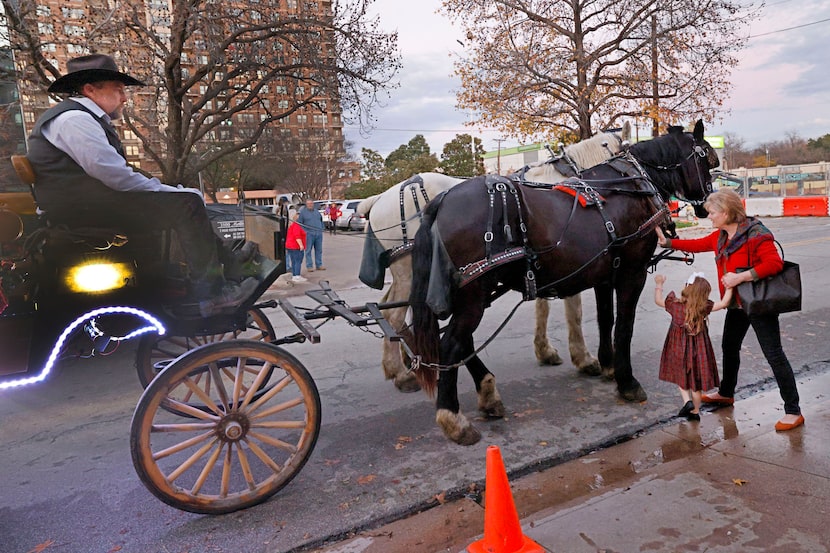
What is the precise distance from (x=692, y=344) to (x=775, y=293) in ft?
2.20

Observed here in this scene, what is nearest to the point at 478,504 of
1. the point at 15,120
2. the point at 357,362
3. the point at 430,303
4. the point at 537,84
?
the point at 430,303

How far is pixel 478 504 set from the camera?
10.6 feet

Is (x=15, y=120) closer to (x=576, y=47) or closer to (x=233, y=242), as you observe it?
(x=233, y=242)

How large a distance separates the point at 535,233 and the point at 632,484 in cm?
180

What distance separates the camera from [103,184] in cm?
314

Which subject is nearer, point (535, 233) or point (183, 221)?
point (183, 221)

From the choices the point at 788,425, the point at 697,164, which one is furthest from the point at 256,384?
the point at 697,164

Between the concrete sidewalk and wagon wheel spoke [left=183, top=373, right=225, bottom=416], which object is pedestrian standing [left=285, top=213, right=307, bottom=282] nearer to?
wagon wheel spoke [left=183, top=373, right=225, bottom=416]

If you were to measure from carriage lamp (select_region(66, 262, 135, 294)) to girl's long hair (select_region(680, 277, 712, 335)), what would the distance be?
3.75 metres

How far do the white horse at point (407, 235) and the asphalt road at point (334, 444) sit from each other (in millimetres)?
235

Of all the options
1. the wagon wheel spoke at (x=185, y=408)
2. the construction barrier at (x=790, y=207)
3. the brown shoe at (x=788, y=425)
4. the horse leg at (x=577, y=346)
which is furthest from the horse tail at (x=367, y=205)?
the construction barrier at (x=790, y=207)

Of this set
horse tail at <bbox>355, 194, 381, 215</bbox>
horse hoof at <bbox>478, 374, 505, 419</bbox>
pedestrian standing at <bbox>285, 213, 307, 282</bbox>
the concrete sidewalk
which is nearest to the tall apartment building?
pedestrian standing at <bbox>285, 213, 307, 282</bbox>

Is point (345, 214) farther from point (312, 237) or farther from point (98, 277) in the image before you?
point (98, 277)

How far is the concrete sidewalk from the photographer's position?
9.07 ft
